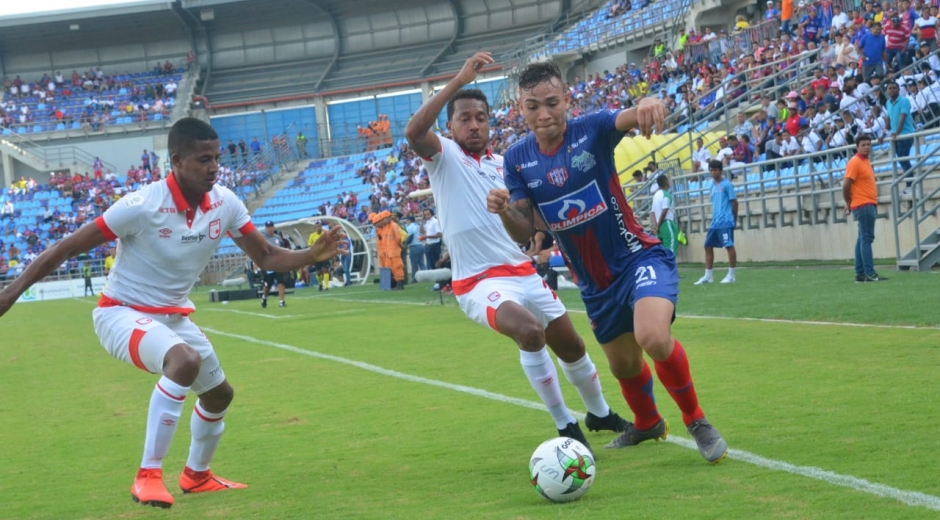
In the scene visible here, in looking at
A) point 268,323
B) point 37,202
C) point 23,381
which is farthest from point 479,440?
point 37,202

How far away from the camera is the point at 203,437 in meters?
6.80

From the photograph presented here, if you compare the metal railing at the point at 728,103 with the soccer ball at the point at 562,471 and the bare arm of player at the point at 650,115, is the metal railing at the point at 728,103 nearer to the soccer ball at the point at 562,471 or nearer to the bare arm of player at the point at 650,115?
the bare arm of player at the point at 650,115

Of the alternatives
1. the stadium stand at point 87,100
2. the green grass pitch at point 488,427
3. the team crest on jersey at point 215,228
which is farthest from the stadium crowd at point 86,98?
the team crest on jersey at point 215,228

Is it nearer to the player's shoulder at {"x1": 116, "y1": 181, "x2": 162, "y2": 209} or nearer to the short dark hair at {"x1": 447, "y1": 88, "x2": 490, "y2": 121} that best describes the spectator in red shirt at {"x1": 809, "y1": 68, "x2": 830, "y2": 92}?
the short dark hair at {"x1": 447, "y1": 88, "x2": 490, "y2": 121}

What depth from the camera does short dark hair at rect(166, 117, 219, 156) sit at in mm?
6609

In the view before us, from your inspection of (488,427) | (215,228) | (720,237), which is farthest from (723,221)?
(215,228)

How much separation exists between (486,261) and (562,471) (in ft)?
6.97

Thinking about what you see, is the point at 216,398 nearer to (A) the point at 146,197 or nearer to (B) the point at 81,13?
(A) the point at 146,197

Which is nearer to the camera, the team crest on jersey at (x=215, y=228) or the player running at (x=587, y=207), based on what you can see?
the player running at (x=587, y=207)

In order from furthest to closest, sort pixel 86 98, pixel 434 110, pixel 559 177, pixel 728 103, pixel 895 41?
pixel 86 98 < pixel 728 103 < pixel 895 41 < pixel 434 110 < pixel 559 177

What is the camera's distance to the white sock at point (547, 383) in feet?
22.3

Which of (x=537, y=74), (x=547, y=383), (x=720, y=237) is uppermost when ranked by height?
(x=537, y=74)

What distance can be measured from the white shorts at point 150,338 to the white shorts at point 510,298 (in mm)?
1594

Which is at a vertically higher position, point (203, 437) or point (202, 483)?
point (203, 437)
